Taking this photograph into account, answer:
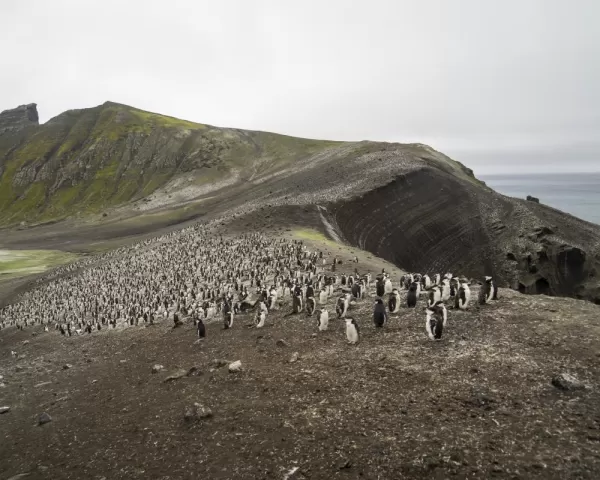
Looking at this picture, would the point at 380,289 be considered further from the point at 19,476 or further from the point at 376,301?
the point at 19,476

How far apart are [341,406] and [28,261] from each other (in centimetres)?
7561

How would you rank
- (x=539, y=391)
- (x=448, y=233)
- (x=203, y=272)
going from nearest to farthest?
1. (x=539, y=391)
2. (x=203, y=272)
3. (x=448, y=233)

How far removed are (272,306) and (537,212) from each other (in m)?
56.7

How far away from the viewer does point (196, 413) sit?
14.0m

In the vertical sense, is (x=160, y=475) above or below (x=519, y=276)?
above

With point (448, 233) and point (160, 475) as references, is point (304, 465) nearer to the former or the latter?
point (160, 475)

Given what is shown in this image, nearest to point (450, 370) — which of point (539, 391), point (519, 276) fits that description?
point (539, 391)

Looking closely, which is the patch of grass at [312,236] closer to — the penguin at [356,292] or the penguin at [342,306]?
the penguin at [356,292]

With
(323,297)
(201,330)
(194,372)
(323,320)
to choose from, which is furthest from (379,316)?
(201,330)

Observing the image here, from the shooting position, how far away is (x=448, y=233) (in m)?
63.0

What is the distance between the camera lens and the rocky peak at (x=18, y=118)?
17975 cm

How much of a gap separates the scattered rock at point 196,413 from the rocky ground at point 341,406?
31mm

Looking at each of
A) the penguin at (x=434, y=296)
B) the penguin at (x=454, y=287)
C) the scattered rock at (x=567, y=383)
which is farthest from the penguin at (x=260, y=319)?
the scattered rock at (x=567, y=383)

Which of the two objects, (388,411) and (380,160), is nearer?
(388,411)
